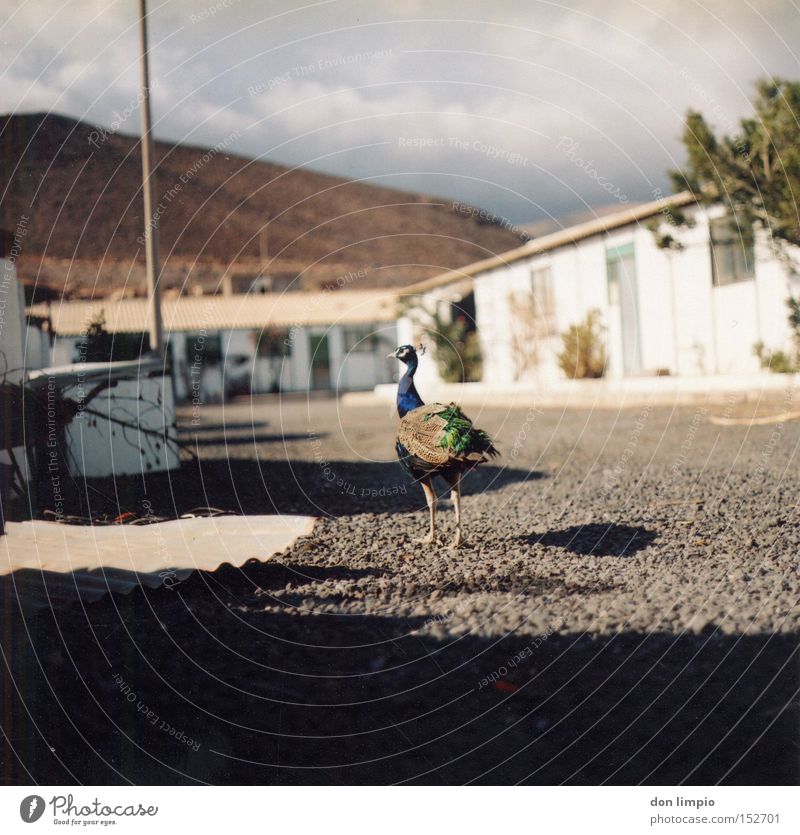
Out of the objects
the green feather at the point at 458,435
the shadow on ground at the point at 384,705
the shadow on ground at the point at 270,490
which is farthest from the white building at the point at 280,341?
the shadow on ground at the point at 384,705

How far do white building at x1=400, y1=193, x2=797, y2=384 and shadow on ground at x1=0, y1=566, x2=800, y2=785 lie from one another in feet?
19.1

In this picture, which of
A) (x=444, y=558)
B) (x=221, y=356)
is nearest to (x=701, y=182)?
(x=444, y=558)

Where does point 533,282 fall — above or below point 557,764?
above

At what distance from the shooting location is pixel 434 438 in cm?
396

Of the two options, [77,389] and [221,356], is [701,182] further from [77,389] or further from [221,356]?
[221,356]

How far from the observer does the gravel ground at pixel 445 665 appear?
8.99 ft

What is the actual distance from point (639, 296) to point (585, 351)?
3.91 feet

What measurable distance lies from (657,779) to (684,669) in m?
0.43

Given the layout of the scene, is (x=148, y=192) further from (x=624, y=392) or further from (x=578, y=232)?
(x=578, y=232)

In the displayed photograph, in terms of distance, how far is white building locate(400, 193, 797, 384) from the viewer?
34.3ft

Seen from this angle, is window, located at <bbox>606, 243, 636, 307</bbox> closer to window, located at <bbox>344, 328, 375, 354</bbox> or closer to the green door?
window, located at <bbox>344, 328, 375, 354</bbox>

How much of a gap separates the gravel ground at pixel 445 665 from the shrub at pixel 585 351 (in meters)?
9.01

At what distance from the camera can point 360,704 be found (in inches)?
114

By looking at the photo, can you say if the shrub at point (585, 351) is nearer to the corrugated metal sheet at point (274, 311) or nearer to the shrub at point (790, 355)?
the shrub at point (790, 355)
